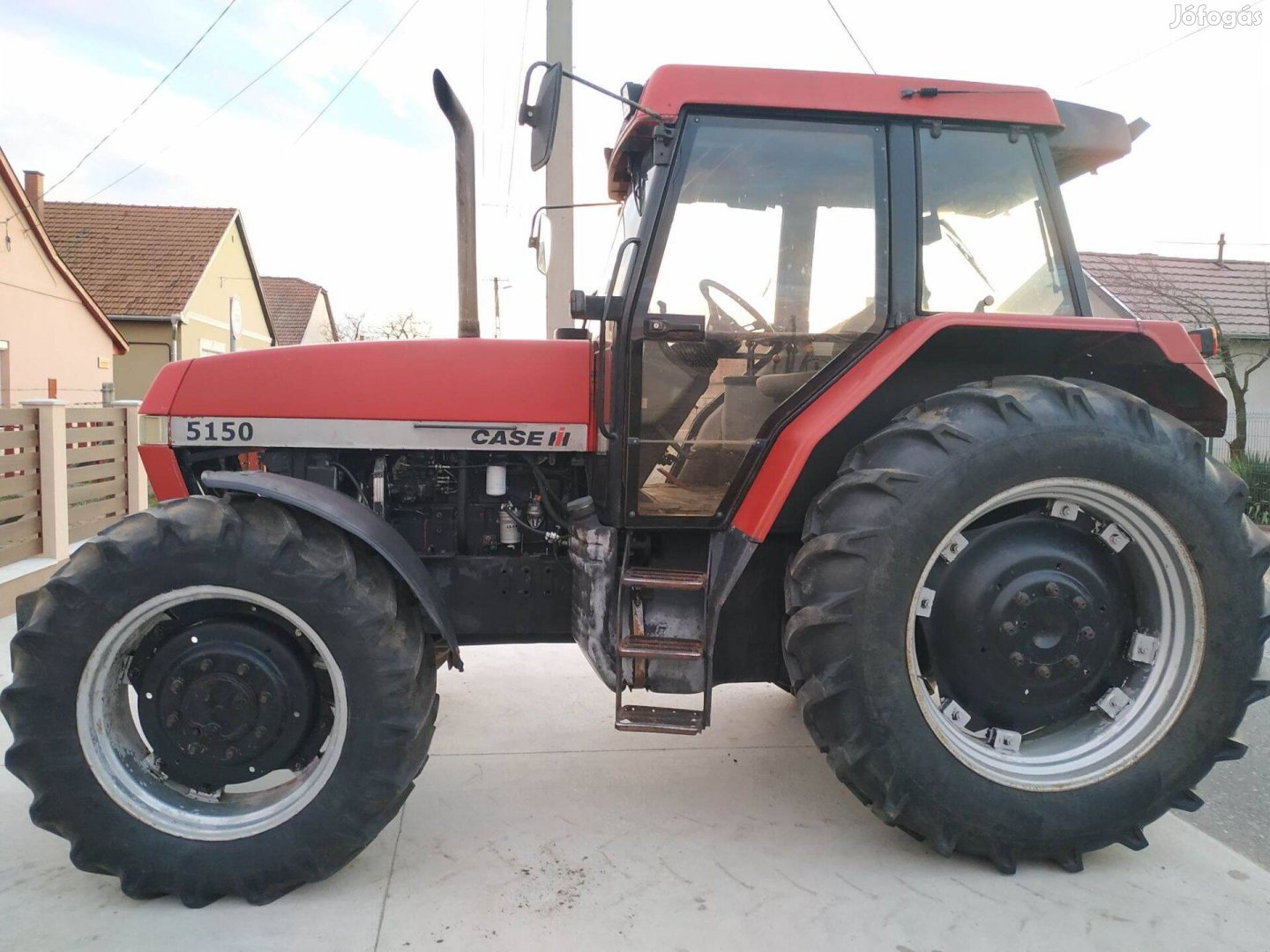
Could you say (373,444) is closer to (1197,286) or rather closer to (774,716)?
(774,716)

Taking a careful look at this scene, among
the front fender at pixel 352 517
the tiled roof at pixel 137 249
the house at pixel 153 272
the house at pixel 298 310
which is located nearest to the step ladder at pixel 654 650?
the front fender at pixel 352 517

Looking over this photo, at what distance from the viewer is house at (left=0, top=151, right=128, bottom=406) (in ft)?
46.1

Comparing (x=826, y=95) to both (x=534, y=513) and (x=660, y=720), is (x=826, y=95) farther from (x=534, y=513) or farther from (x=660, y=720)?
(x=660, y=720)

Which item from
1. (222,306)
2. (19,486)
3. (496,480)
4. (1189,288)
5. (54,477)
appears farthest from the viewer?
(222,306)

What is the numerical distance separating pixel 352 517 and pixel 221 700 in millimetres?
613

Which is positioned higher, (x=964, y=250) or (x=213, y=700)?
(x=964, y=250)

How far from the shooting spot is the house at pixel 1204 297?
1367cm

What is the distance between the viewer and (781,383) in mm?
2492

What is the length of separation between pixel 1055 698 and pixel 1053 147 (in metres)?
1.75

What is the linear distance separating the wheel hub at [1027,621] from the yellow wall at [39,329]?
16.6 m

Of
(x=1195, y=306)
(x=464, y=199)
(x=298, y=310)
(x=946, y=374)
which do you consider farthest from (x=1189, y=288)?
(x=298, y=310)

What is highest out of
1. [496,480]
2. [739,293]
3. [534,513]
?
[739,293]

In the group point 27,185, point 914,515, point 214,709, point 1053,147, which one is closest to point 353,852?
point 214,709

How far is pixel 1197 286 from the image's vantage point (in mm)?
15867
